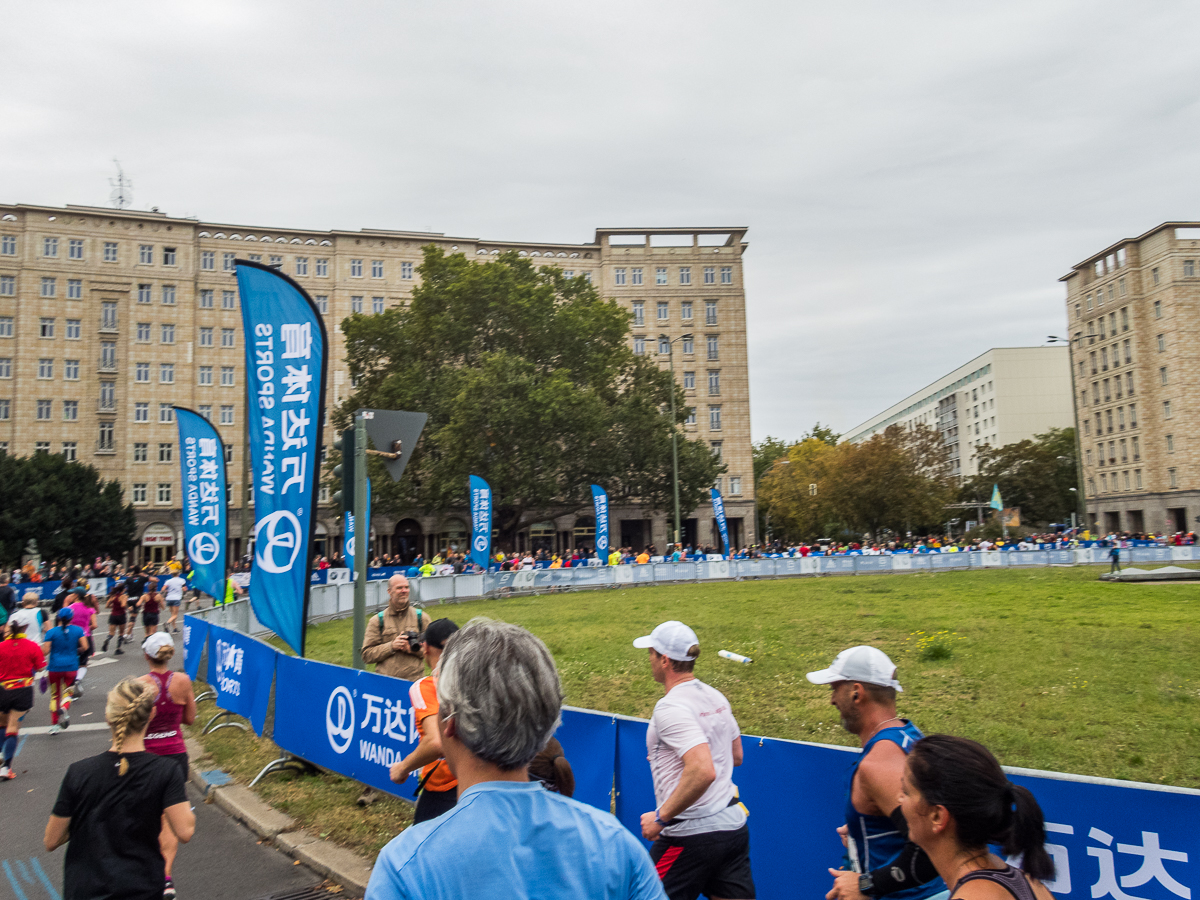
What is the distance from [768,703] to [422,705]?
7.12m

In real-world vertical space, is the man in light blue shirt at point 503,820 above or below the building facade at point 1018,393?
below

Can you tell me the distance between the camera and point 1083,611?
17969mm

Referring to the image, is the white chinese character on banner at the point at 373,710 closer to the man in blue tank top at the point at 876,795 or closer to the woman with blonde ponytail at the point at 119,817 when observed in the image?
the woman with blonde ponytail at the point at 119,817

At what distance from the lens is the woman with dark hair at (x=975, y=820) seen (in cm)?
240

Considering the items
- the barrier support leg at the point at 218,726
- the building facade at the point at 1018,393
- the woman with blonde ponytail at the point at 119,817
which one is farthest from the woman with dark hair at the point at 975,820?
the building facade at the point at 1018,393

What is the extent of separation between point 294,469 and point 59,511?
168 ft

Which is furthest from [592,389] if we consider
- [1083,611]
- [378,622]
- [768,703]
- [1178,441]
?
[1178,441]

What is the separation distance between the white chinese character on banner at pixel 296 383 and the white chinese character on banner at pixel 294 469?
2.10ft

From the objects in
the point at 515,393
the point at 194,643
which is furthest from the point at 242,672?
the point at 515,393

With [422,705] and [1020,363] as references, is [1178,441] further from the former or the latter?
[422,705]

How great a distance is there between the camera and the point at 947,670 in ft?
39.4

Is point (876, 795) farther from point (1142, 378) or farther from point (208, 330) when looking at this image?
point (1142, 378)

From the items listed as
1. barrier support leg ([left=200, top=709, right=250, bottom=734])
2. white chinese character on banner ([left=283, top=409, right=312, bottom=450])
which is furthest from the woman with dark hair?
barrier support leg ([left=200, top=709, right=250, bottom=734])

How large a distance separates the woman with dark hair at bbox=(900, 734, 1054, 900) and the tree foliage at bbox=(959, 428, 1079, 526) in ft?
291
